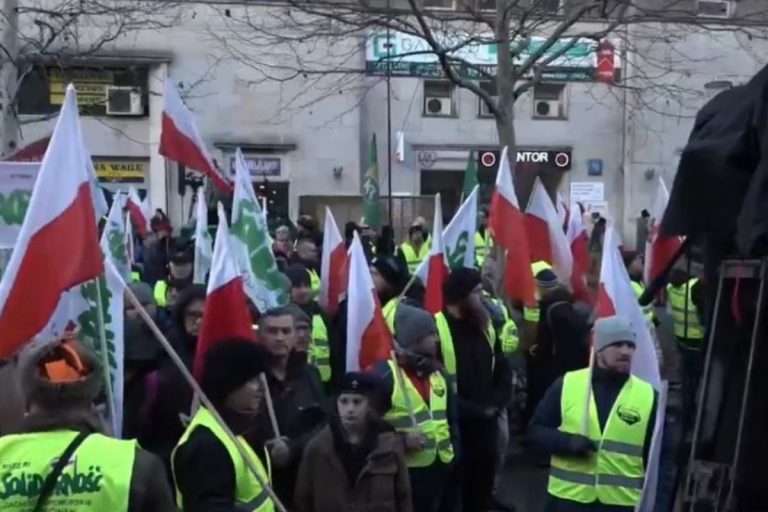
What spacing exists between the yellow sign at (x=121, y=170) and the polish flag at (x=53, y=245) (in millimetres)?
24408

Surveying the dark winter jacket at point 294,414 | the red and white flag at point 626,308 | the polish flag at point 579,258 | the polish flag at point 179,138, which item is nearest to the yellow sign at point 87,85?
the polish flag at point 579,258

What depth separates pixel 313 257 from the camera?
12250 mm

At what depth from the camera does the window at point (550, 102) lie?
3034cm

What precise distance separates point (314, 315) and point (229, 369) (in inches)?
175

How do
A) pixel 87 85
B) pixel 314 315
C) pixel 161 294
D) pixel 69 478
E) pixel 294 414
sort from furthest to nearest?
pixel 87 85
pixel 161 294
pixel 314 315
pixel 294 414
pixel 69 478

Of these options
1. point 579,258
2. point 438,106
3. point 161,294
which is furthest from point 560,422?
→ point 438,106

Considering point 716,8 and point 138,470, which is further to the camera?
point 716,8

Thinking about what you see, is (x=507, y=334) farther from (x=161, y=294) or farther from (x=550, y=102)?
(x=550, y=102)

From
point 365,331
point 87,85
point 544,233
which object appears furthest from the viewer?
point 87,85

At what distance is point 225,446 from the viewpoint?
4371 millimetres

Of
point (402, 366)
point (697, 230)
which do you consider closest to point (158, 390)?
point (402, 366)

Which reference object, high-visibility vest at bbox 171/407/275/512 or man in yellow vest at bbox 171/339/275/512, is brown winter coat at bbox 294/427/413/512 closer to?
man in yellow vest at bbox 171/339/275/512

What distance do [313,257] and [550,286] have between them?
2997mm

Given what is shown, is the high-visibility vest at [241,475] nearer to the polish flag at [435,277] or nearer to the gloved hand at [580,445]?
the gloved hand at [580,445]
